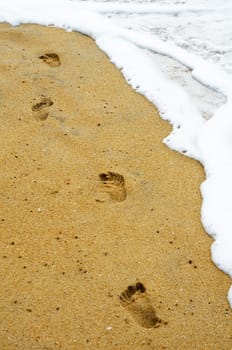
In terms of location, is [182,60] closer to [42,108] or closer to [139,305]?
[42,108]

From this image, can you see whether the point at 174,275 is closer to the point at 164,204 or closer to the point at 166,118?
the point at 164,204

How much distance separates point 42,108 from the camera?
3801 millimetres

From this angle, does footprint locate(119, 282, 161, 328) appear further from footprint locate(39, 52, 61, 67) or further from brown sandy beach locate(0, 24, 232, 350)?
Result: footprint locate(39, 52, 61, 67)

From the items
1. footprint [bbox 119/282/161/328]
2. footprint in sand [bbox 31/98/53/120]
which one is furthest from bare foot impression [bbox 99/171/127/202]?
footprint in sand [bbox 31/98/53/120]

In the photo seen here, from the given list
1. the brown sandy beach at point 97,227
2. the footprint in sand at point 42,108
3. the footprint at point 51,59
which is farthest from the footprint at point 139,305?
the footprint at point 51,59

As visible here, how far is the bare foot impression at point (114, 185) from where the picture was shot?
3.09 metres

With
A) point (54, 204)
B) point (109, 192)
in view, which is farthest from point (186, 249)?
point (54, 204)

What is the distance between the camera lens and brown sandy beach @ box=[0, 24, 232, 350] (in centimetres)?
243

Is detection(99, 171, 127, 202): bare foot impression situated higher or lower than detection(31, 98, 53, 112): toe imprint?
lower

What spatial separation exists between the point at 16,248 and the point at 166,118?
65.2 inches

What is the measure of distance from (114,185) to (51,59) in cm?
175

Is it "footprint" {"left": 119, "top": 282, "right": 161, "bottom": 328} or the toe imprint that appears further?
the toe imprint

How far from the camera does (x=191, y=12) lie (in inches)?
209

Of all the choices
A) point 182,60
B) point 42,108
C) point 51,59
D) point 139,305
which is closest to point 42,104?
point 42,108
